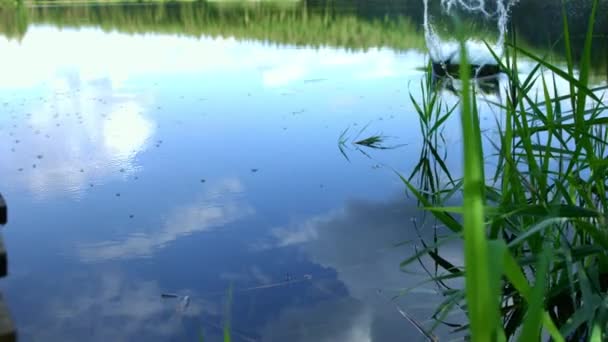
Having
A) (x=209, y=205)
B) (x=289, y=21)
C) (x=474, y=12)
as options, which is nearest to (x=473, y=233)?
(x=209, y=205)

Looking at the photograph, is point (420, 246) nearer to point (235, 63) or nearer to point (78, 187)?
point (78, 187)

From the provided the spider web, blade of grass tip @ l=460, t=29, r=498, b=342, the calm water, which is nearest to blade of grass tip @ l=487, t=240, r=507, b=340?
blade of grass tip @ l=460, t=29, r=498, b=342

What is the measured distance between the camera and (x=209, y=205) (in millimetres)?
3451

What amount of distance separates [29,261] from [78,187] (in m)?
1.06

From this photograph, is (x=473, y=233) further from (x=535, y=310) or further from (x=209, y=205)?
(x=209, y=205)

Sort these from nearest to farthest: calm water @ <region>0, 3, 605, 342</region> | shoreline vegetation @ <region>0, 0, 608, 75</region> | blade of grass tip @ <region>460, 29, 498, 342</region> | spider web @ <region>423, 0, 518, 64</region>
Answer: blade of grass tip @ <region>460, 29, 498, 342</region> → calm water @ <region>0, 3, 605, 342</region> → spider web @ <region>423, 0, 518, 64</region> → shoreline vegetation @ <region>0, 0, 608, 75</region>

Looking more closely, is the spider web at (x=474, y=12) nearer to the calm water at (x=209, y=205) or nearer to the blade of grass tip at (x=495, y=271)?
the calm water at (x=209, y=205)

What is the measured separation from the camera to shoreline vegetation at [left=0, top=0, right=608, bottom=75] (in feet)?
33.3

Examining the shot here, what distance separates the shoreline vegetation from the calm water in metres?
2.68

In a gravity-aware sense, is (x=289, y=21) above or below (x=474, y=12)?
below

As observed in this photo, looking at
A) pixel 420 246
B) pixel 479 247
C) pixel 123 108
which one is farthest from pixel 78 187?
pixel 479 247

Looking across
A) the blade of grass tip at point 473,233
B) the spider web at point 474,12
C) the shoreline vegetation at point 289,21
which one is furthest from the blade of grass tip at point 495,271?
the spider web at point 474,12

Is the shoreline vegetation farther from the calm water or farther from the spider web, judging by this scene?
the calm water

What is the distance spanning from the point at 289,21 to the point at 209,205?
35.9ft
